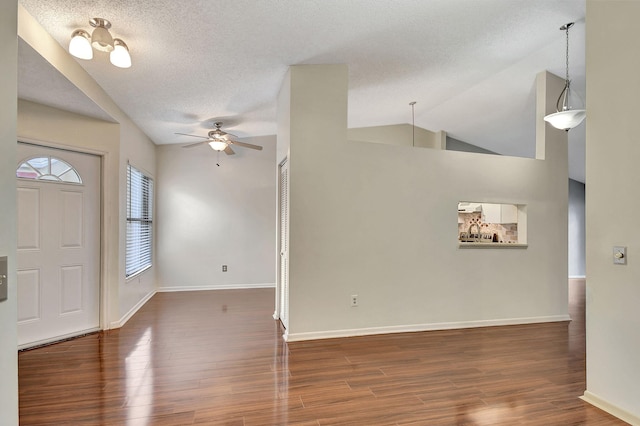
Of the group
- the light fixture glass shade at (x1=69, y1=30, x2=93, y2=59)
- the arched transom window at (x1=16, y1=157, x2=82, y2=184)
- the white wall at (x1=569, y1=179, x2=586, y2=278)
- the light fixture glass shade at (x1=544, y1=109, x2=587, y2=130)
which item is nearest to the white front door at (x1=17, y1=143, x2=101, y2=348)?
the arched transom window at (x1=16, y1=157, x2=82, y2=184)

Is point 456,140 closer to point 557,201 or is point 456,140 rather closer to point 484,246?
point 557,201

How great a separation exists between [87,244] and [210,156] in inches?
116

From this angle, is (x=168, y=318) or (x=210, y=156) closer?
(x=168, y=318)

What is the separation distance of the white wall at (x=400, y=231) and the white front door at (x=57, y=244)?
2.34m

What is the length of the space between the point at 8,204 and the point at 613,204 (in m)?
3.28

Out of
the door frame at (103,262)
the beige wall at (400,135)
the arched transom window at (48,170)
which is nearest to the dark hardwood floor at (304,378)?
the door frame at (103,262)

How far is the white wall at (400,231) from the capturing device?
3.56m

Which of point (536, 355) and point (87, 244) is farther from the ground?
point (87, 244)

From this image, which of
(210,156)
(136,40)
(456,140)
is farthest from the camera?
(456,140)

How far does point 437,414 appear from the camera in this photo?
2178mm

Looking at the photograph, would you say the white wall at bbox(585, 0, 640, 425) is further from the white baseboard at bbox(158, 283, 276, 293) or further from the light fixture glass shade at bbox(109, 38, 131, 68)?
the white baseboard at bbox(158, 283, 276, 293)

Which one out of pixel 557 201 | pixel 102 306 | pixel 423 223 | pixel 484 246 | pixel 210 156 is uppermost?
pixel 210 156

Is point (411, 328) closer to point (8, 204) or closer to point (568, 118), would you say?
point (568, 118)

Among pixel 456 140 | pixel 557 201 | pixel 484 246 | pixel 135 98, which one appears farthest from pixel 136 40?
pixel 456 140
